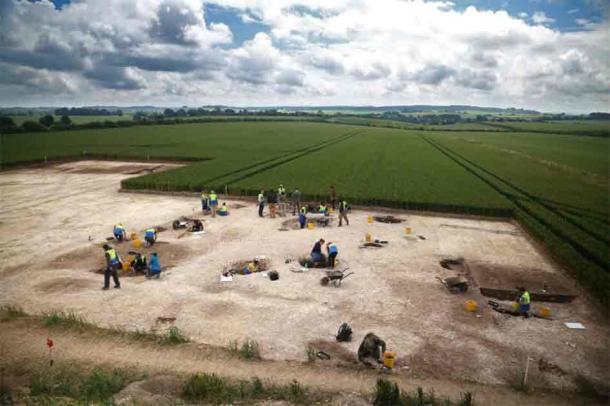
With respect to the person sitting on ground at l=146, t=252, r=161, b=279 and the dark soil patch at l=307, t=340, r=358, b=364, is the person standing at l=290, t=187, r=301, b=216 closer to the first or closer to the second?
the person sitting on ground at l=146, t=252, r=161, b=279

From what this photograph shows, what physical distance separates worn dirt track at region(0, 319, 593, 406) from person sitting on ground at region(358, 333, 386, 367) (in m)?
0.42

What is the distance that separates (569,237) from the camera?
22578mm

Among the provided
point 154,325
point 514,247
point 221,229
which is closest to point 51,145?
point 221,229

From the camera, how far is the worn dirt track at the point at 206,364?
1086 cm

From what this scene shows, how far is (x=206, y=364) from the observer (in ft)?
39.0

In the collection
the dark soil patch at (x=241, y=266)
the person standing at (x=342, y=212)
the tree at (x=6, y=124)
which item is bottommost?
the dark soil patch at (x=241, y=266)

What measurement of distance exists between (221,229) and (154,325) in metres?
12.1

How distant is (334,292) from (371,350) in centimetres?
479

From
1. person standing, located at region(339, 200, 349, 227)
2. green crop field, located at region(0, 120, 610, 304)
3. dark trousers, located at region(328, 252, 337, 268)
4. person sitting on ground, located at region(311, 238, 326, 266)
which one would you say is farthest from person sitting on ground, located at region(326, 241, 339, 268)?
green crop field, located at region(0, 120, 610, 304)

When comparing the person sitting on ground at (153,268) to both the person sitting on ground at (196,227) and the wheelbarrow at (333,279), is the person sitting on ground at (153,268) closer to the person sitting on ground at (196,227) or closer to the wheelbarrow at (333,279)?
the person sitting on ground at (196,227)

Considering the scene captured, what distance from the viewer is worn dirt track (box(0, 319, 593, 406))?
1086 centimetres

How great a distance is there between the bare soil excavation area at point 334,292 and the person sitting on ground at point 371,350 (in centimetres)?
39

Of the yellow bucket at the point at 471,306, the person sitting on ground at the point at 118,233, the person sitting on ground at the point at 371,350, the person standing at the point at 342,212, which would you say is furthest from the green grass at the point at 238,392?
the person standing at the point at 342,212

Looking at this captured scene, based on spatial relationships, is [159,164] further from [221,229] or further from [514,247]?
[514,247]
